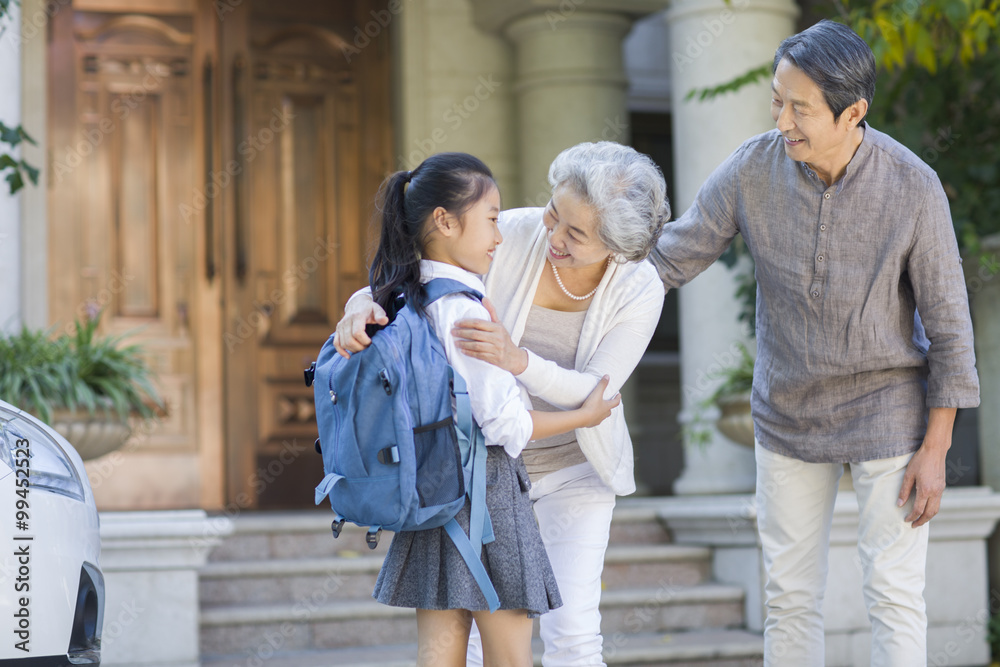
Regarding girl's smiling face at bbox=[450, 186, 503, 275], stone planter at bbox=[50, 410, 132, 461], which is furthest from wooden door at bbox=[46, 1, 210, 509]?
girl's smiling face at bbox=[450, 186, 503, 275]

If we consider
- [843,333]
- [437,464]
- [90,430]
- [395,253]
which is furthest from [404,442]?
[90,430]

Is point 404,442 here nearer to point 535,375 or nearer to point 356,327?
point 356,327

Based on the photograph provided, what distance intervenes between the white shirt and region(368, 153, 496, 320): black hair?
0.07 metres

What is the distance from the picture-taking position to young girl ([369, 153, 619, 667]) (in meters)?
2.02

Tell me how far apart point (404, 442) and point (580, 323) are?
0.65 metres

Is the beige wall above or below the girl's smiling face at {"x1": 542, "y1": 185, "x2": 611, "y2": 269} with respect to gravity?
above

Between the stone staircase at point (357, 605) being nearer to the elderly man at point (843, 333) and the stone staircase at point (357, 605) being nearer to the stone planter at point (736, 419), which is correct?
the stone planter at point (736, 419)

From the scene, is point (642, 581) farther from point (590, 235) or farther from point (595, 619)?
point (590, 235)

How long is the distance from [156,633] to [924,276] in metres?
2.75

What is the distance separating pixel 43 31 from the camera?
5.87 meters

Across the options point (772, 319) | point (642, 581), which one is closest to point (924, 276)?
point (772, 319)

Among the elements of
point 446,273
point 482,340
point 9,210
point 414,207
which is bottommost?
point 482,340

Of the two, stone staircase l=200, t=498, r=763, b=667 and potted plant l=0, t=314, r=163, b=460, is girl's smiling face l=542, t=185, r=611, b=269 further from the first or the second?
potted plant l=0, t=314, r=163, b=460

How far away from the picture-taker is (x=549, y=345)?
2.43m
